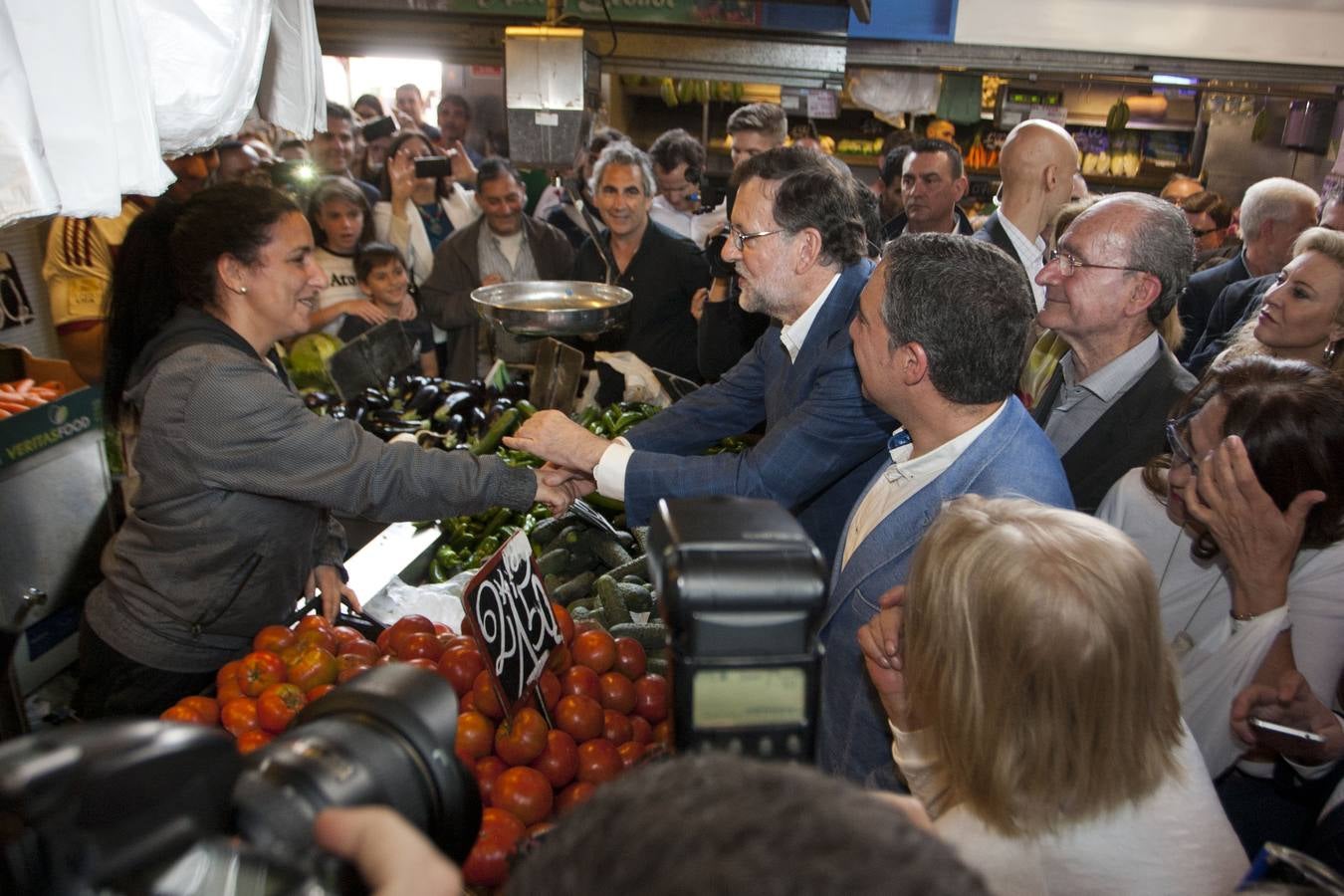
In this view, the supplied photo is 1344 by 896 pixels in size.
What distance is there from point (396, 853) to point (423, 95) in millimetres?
11623

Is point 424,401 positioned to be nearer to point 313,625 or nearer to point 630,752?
point 313,625

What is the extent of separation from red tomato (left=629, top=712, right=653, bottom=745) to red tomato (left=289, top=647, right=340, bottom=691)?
649 millimetres

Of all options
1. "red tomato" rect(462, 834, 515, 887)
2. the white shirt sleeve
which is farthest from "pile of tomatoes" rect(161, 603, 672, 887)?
the white shirt sleeve

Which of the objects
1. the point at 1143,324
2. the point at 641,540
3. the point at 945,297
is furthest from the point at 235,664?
the point at 1143,324

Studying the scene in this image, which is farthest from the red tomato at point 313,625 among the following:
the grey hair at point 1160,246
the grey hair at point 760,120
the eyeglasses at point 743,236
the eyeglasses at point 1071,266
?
the grey hair at point 760,120

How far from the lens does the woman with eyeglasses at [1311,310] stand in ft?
9.96

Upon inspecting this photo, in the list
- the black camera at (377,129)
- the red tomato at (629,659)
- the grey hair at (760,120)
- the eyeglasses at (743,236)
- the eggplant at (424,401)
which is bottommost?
the red tomato at (629,659)

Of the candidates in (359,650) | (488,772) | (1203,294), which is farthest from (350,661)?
(1203,294)

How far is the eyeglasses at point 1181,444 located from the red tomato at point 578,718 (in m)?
1.33

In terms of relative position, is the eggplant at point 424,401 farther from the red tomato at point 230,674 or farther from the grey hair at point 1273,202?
the grey hair at point 1273,202

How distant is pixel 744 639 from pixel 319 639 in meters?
1.54

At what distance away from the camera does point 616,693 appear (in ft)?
6.72

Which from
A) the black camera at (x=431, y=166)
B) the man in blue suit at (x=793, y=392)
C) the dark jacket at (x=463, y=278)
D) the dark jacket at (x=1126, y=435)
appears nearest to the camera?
the man in blue suit at (x=793, y=392)

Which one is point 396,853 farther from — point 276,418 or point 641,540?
point 641,540
